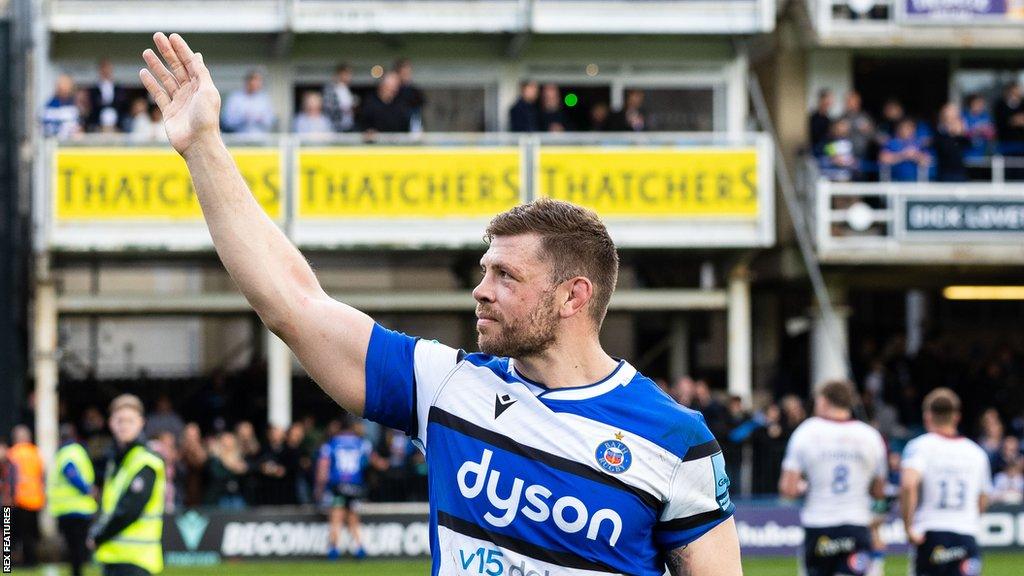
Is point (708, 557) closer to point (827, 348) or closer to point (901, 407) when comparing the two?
point (901, 407)

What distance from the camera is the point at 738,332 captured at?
25.3 m

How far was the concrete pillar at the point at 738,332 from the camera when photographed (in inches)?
991

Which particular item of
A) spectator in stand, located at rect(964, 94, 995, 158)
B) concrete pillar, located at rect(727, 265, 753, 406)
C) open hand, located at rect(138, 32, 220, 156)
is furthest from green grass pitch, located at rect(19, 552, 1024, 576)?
open hand, located at rect(138, 32, 220, 156)

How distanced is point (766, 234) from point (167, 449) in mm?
8962

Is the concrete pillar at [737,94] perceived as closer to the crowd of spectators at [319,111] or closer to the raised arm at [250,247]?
the crowd of spectators at [319,111]

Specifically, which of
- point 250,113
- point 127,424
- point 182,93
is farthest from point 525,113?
point 182,93

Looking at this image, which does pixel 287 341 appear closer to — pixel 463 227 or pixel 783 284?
pixel 463 227

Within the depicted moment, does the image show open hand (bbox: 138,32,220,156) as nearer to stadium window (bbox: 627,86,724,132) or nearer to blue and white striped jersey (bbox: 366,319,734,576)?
blue and white striped jersey (bbox: 366,319,734,576)

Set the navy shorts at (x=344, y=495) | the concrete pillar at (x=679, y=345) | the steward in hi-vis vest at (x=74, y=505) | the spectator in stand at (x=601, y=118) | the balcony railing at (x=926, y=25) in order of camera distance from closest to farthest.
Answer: the steward in hi-vis vest at (x=74, y=505), the navy shorts at (x=344, y=495), the spectator in stand at (x=601, y=118), the balcony railing at (x=926, y=25), the concrete pillar at (x=679, y=345)

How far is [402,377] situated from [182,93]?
0.84 m

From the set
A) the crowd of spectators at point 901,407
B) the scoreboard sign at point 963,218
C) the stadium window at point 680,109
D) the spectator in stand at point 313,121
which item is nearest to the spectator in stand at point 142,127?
the spectator in stand at point 313,121

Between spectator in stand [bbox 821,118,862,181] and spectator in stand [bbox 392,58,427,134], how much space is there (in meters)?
5.80

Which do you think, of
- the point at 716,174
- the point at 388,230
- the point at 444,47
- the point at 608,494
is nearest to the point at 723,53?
the point at 716,174

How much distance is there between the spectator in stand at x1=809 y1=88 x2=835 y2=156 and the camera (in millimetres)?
24312
